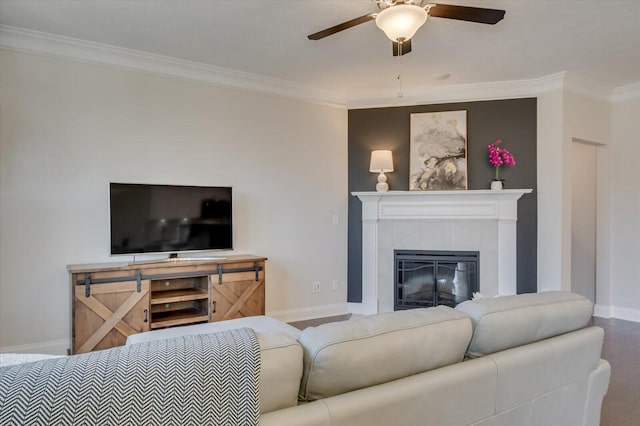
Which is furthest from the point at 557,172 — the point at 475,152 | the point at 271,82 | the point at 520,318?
the point at 520,318

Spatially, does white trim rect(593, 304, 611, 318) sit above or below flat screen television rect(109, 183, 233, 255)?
below

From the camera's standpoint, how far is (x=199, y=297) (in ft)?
11.7

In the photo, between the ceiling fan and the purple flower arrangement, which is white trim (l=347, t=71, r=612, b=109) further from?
the ceiling fan

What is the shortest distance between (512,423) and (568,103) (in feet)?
13.6

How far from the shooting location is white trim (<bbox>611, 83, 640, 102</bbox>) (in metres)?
4.61

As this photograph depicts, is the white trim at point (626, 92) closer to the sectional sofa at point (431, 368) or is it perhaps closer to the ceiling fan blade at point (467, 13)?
the ceiling fan blade at point (467, 13)

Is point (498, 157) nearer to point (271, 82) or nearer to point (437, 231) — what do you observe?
point (437, 231)

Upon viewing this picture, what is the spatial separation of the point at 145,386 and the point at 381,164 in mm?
4116

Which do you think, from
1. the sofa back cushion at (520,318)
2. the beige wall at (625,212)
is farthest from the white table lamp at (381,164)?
the sofa back cushion at (520,318)

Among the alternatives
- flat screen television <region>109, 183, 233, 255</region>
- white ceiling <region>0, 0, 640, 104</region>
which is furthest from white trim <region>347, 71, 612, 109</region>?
flat screen television <region>109, 183, 233, 255</region>

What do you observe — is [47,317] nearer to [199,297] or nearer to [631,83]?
[199,297]

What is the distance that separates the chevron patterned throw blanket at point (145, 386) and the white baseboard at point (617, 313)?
542 centimetres

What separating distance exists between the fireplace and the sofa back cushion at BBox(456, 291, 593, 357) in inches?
119

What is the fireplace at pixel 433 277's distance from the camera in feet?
15.2
